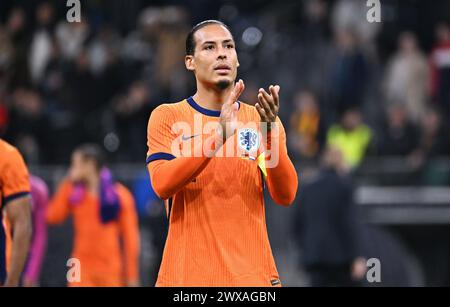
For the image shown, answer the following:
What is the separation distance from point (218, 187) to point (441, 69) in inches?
425

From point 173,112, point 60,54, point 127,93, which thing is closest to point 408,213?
point 127,93

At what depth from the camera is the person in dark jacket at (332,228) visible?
37.4 ft

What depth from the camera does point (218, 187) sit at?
17.5ft

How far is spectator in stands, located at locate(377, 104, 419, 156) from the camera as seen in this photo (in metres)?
Answer: 14.7

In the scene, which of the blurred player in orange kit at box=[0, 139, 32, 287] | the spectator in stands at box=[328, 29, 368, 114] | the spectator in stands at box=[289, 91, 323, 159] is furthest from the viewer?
the spectator in stands at box=[328, 29, 368, 114]

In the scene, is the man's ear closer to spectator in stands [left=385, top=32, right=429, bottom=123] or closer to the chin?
the chin

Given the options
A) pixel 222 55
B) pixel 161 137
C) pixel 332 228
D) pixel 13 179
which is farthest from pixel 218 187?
pixel 332 228

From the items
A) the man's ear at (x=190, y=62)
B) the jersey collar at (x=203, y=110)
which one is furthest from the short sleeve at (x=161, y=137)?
the man's ear at (x=190, y=62)

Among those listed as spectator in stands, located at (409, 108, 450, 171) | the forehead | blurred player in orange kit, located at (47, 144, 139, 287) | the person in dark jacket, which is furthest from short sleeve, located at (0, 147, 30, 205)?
spectator in stands, located at (409, 108, 450, 171)

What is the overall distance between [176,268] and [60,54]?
11.8m

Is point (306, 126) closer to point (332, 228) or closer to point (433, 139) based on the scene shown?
point (433, 139)

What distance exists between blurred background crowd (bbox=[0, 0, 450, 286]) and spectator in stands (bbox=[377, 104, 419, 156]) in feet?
0.05

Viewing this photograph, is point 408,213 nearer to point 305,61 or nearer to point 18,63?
point 305,61

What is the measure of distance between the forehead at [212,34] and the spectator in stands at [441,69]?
33.2 feet
